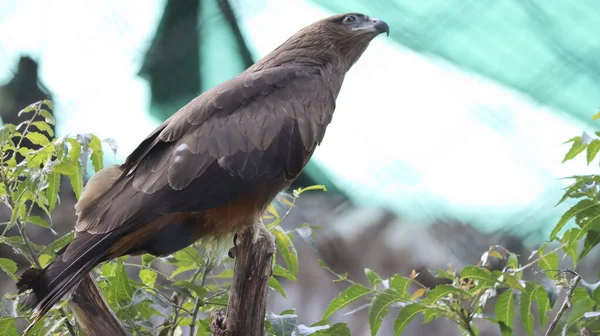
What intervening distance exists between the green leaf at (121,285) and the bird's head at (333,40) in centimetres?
108

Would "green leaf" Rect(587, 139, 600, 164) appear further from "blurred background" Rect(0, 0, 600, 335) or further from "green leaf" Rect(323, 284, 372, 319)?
"blurred background" Rect(0, 0, 600, 335)

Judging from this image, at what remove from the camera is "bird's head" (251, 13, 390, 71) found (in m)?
2.77

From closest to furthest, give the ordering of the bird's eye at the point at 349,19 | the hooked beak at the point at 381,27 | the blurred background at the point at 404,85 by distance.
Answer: the hooked beak at the point at 381,27 → the bird's eye at the point at 349,19 → the blurred background at the point at 404,85

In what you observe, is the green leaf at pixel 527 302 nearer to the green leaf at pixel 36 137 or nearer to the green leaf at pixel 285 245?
the green leaf at pixel 285 245

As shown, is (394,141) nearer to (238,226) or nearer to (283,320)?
(238,226)

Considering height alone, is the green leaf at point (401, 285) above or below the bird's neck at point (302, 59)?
below

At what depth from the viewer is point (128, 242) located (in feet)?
6.65

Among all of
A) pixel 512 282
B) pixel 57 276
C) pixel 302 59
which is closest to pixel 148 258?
pixel 57 276

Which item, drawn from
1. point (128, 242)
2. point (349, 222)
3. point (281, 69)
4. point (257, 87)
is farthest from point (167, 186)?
point (349, 222)

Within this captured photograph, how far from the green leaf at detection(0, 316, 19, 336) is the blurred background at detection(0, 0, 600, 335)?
5.07ft

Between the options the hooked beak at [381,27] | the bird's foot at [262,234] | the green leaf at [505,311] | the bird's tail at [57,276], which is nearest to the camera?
the bird's tail at [57,276]

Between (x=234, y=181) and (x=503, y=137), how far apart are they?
1844 mm

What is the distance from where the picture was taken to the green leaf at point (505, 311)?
2.19m

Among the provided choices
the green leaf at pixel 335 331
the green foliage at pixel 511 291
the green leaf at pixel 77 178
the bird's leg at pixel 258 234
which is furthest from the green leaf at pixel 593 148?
the green leaf at pixel 77 178
